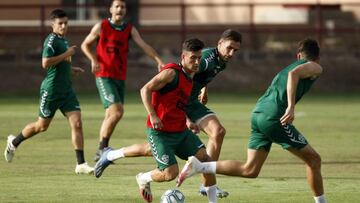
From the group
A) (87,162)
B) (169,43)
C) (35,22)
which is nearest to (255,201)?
(87,162)

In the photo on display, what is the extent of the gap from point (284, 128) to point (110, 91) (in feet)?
17.3

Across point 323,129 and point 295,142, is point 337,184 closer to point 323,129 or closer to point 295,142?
point 295,142

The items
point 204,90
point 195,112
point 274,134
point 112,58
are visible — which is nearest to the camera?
point 274,134

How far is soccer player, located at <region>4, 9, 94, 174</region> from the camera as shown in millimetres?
15648

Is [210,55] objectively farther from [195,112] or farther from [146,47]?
[146,47]

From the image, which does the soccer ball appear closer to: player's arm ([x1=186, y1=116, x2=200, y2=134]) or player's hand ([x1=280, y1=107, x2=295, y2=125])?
player's hand ([x1=280, y1=107, x2=295, y2=125])

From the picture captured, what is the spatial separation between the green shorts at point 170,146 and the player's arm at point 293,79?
998 millimetres

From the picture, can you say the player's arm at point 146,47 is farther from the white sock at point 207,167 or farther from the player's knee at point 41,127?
the white sock at point 207,167

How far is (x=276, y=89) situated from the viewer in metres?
12.4

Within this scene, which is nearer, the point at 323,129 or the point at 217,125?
the point at 217,125

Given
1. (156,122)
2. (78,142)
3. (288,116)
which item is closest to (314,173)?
(288,116)

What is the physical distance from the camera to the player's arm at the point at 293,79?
38.9 feet

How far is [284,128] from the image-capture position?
12094 millimetres

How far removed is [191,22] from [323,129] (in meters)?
17.4
